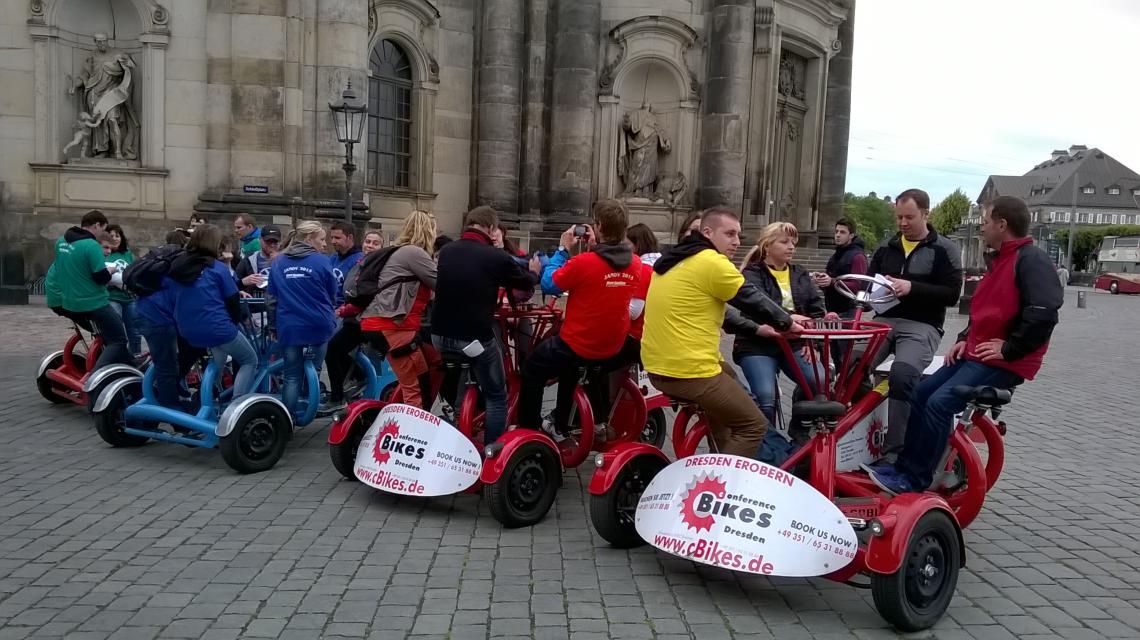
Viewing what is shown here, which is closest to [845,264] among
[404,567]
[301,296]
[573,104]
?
[301,296]

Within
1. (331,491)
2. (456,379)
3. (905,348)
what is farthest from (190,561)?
(905,348)

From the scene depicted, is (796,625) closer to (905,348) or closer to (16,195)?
(905,348)

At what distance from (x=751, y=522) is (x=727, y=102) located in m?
17.8

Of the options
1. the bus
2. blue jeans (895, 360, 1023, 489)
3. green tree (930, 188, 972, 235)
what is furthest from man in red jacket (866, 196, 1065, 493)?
green tree (930, 188, 972, 235)

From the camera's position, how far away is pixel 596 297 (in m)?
5.86

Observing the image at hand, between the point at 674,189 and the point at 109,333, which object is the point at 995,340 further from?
the point at 674,189

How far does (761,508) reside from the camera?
4.39 m

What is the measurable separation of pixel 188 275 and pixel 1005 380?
216 inches

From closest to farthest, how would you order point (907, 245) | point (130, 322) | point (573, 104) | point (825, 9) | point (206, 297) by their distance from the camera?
point (907, 245) < point (206, 297) < point (130, 322) < point (573, 104) < point (825, 9)

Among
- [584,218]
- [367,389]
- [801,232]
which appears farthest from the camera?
[801,232]

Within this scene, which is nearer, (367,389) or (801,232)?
(367,389)

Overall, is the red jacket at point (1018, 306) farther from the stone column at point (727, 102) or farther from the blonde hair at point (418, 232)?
the stone column at point (727, 102)

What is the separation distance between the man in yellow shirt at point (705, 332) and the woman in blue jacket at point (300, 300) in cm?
333

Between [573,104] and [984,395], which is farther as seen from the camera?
[573,104]
